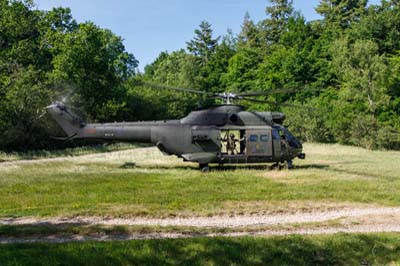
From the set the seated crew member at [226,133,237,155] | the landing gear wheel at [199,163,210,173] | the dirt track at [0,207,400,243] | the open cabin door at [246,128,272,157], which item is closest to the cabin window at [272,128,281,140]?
the open cabin door at [246,128,272,157]

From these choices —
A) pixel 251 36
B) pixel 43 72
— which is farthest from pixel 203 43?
pixel 43 72

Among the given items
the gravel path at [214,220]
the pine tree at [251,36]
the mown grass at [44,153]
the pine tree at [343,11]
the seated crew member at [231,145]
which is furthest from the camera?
the pine tree at [251,36]

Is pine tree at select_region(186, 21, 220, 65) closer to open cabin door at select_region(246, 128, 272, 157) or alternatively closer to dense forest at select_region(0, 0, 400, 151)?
dense forest at select_region(0, 0, 400, 151)

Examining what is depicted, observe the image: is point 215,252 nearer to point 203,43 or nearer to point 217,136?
point 217,136

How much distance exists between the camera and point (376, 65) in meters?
38.0

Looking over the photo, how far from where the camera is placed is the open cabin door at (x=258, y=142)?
670 inches

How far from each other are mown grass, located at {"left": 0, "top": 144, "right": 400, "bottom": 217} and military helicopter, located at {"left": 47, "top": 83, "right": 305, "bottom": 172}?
0.70 metres

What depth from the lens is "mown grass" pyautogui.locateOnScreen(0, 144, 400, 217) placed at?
34.4 ft

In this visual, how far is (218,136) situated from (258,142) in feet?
5.53

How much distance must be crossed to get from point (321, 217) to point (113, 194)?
601cm

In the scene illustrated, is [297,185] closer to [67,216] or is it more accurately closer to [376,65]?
[67,216]

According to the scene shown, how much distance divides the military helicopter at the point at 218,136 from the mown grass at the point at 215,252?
970 centimetres

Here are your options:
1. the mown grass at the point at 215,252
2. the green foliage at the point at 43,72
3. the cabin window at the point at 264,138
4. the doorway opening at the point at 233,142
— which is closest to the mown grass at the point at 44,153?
the green foliage at the point at 43,72

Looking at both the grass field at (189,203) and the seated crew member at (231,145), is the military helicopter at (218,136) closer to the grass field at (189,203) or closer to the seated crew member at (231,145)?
the seated crew member at (231,145)
